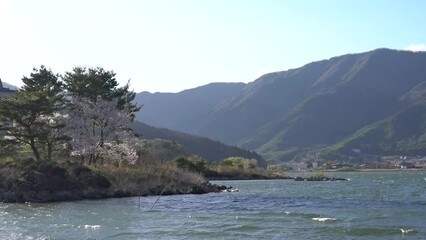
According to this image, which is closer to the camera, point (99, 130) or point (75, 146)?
point (75, 146)

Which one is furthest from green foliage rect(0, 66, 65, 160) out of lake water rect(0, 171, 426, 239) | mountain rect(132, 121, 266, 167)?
mountain rect(132, 121, 266, 167)

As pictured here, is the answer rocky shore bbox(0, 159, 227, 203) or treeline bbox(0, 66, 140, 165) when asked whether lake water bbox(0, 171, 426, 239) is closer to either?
rocky shore bbox(0, 159, 227, 203)

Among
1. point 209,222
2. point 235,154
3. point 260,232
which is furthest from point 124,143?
point 235,154

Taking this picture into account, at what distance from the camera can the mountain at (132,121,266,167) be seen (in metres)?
158

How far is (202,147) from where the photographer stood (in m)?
163

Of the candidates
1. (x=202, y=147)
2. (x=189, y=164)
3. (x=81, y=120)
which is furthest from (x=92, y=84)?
(x=202, y=147)

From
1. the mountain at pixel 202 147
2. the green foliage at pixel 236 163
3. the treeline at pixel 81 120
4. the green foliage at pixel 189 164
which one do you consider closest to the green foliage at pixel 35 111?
the treeline at pixel 81 120

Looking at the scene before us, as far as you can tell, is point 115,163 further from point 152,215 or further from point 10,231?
point 10,231

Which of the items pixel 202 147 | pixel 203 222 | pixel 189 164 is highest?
pixel 202 147

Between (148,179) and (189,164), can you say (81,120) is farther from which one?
(189,164)

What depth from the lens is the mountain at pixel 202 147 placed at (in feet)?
517

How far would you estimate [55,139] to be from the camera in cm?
4225

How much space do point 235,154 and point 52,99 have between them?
119m

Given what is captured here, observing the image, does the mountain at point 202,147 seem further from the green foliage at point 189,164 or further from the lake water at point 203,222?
the lake water at point 203,222
